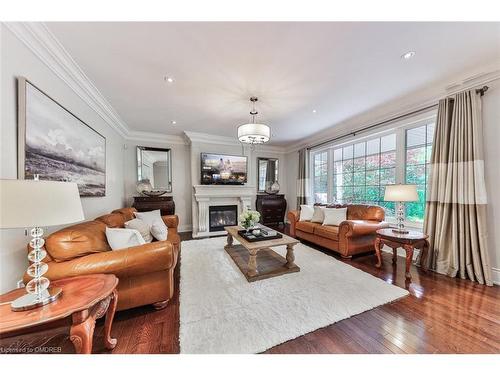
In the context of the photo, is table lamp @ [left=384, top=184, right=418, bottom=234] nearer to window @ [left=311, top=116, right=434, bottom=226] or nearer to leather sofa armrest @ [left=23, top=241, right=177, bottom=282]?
window @ [left=311, top=116, right=434, bottom=226]

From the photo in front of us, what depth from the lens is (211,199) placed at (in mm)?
4891

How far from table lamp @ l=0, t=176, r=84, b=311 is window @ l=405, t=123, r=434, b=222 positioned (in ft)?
13.5

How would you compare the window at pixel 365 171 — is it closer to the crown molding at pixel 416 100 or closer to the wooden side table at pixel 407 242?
the crown molding at pixel 416 100

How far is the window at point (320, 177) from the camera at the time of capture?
498cm

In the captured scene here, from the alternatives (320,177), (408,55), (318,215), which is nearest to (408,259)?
(318,215)

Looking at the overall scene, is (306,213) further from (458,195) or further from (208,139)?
(208,139)

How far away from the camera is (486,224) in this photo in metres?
2.21

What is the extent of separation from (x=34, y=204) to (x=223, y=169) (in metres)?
4.11

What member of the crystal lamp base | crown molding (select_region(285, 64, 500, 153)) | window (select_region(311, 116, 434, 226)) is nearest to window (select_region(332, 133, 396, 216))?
window (select_region(311, 116, 434, 226))

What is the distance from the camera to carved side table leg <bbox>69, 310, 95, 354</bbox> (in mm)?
1009

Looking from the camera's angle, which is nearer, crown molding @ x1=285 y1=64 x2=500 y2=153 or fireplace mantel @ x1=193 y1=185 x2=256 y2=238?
crown molding @ x1=285 y1=64 x2=500 y2=153

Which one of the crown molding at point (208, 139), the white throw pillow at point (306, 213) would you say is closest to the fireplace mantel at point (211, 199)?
the crown molding at point (208, 139)

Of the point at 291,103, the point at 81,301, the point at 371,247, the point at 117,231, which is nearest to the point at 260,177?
the point at 291,103
